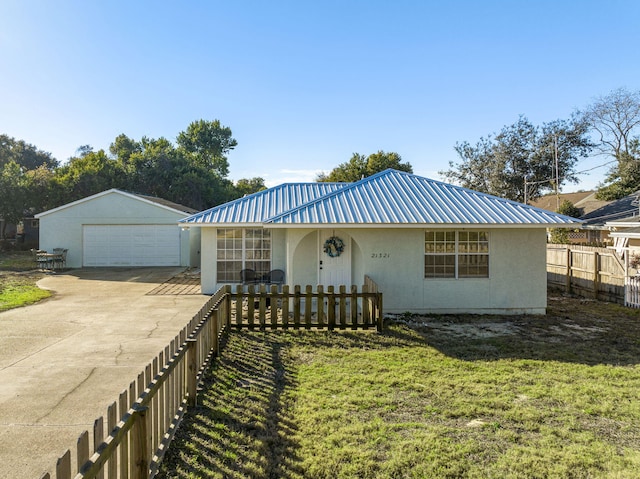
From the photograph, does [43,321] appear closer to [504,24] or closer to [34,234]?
[504,24]

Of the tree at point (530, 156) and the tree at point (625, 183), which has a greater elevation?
the tree at point (530, 156)

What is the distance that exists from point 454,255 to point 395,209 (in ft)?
6.69

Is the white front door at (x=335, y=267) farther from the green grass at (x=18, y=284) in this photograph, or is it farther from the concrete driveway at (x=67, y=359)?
the green grass at (x=18, y=284)

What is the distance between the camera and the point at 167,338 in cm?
847

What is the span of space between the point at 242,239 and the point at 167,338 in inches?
235

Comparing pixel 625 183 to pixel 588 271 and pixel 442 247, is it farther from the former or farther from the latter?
pixel 442 247

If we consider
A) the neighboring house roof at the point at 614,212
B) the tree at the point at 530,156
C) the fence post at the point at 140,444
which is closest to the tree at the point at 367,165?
the tree at the point at 530,156

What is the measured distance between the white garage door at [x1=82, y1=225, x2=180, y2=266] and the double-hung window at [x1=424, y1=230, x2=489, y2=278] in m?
16.2

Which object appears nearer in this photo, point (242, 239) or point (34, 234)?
point (242, 239)

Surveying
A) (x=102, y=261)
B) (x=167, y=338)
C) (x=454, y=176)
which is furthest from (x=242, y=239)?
(x=454, y=176)

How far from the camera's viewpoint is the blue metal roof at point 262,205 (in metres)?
13.4

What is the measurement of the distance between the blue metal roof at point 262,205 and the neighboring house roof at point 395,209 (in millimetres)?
33

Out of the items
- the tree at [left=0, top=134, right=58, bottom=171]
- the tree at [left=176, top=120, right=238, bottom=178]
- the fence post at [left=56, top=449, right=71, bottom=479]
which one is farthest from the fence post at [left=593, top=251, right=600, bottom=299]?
the tree at [left=176, top=120, right=238, bottom=178]

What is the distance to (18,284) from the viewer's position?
16219mm
